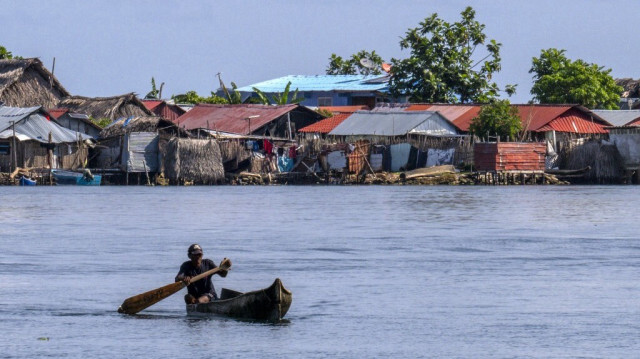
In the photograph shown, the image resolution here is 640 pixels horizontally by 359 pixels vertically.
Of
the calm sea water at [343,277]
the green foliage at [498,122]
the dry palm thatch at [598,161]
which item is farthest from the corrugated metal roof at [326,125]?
the calm sea water at [343,277]

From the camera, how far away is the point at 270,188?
59.7m

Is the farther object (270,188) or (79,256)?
(270,188)

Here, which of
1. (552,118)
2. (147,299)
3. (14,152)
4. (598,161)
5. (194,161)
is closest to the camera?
(147,299)

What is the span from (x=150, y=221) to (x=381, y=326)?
1970cm

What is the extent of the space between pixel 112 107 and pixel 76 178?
7.40 meters

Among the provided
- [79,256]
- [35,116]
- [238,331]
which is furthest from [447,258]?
[35,116]

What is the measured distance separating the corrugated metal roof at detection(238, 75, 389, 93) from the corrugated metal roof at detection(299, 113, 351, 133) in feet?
41.1

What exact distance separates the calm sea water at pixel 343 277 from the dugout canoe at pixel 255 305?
0.63 feet

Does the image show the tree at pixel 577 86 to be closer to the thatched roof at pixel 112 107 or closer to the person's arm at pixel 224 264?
the thatched roof at pixel 112 107

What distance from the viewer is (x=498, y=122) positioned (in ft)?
192

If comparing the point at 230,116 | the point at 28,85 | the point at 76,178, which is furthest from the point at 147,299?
the point at 28,85

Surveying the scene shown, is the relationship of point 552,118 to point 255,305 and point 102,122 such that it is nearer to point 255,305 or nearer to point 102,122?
point 102,122

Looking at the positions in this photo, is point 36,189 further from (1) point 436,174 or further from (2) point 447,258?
(2) point 447,258

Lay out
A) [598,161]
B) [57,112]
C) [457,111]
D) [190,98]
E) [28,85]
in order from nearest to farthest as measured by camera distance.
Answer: [598,161] < [57,112] < [457,111] < [28,85] < [190,98]
